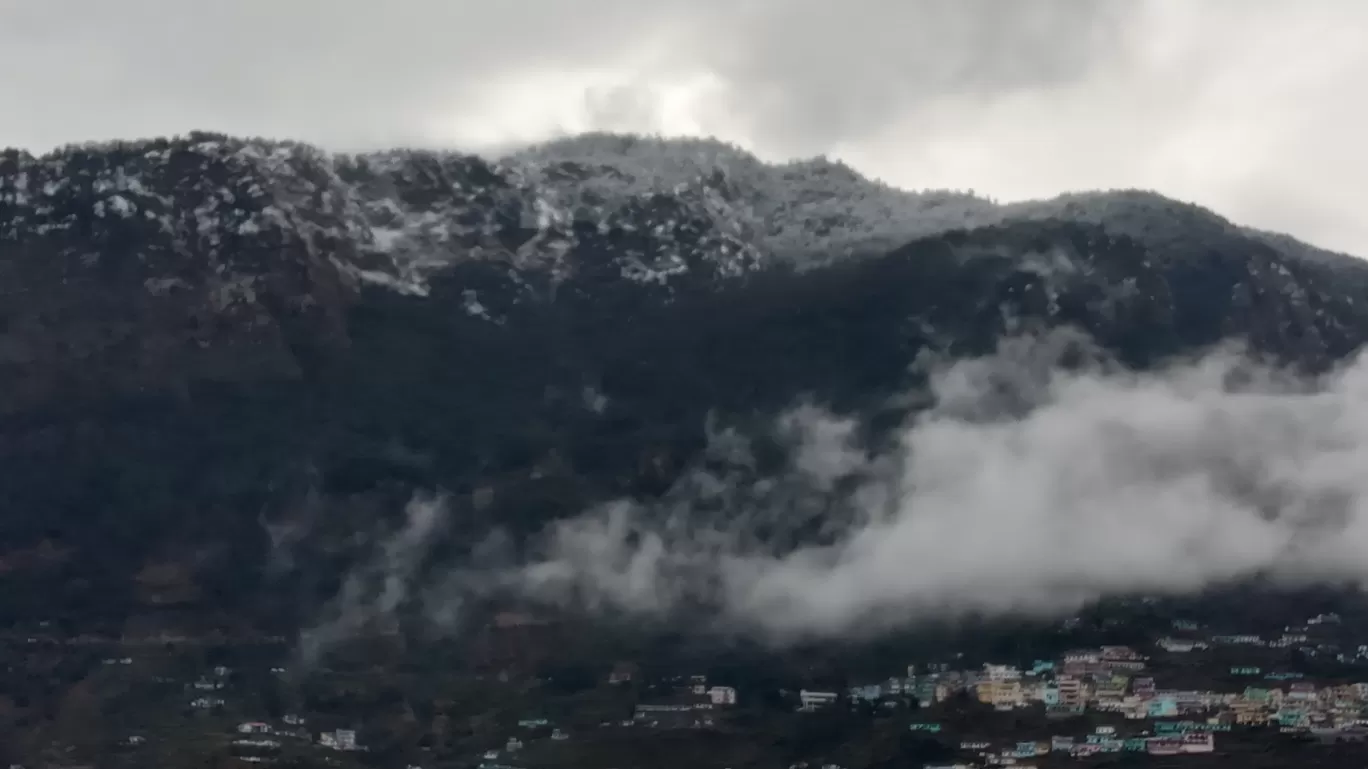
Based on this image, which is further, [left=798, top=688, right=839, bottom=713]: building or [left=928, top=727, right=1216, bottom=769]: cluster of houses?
[left=798, top=688, right=839, bottom=713]: building

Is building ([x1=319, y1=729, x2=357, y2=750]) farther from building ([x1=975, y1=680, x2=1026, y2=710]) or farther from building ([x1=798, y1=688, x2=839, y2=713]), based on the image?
building ([x1=975, y1=680, x2=1026, y2=710])

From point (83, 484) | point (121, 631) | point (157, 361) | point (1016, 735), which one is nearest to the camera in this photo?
point (1016, 735)

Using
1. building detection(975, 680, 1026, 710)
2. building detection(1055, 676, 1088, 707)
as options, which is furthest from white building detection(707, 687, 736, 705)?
building detection(1055, 676, 1088, 707)

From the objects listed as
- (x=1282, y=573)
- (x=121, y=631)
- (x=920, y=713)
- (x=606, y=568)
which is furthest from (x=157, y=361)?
(x=1282, y=573)

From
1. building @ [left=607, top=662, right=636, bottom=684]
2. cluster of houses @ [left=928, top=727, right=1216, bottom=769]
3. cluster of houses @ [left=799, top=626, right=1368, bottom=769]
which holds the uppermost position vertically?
building @ [left=607, top=662, right=636, bottom=684]

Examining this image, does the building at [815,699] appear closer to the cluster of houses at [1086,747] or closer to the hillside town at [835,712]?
the hillside town at [835,712]

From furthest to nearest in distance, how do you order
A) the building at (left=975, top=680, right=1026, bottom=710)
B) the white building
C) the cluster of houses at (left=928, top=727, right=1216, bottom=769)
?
the white building → the building at (left=975, top=680, right=1026, bottom=710) → the cluster of houses at (left=928, top=727, right=1216, bottom=769)

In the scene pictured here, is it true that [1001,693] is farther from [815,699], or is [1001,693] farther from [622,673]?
[622,673]

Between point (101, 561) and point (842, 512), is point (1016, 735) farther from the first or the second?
point (101, 561)

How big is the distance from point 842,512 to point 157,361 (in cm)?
7620

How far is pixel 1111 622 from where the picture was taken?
17475 cm

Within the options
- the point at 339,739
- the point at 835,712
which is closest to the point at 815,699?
the point at 835,712

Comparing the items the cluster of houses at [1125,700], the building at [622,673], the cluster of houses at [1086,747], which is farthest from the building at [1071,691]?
the building at [622,673]

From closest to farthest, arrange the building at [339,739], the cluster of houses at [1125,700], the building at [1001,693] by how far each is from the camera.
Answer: the cluster of houses at [1125,700] → the building at [339,739] → the building at [1001,693]
